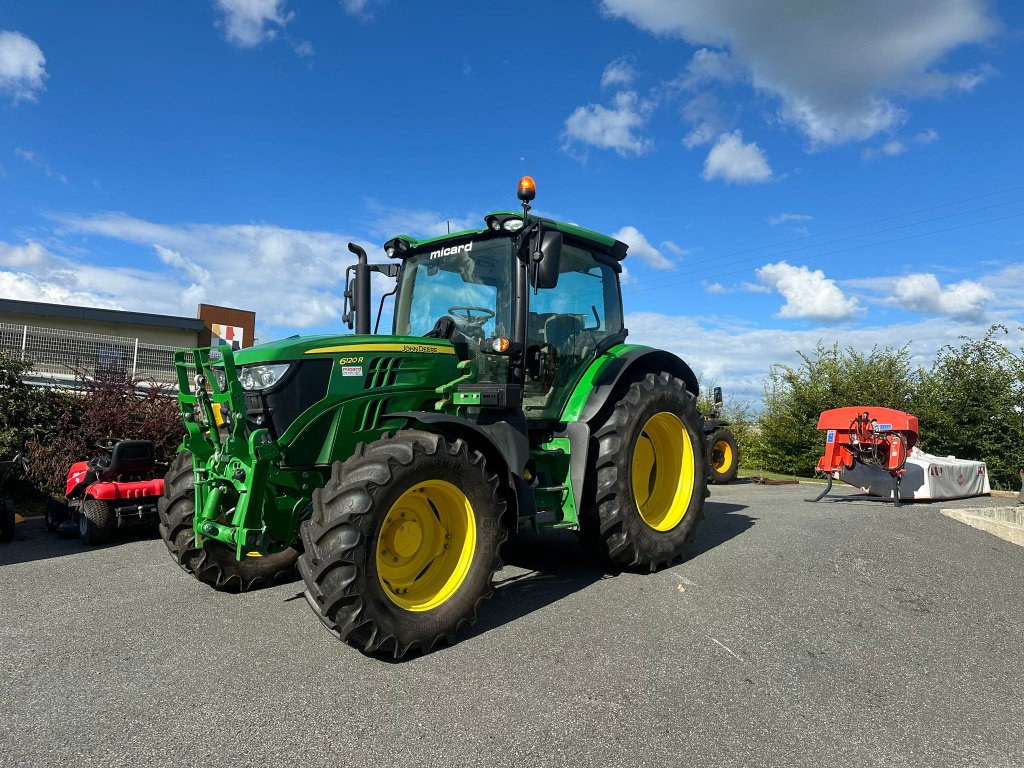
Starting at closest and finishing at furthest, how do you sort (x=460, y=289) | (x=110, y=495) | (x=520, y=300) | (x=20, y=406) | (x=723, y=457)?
(x=520, y=300) < (x=460, y=289) < (x=110, y=495) < (x=20, y=406) < (x=723, y=457)

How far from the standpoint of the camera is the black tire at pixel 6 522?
262 inches

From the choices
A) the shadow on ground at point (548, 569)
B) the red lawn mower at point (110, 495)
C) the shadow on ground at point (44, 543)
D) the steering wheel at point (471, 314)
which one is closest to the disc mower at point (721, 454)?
the shadow on ground at point (548, 569)

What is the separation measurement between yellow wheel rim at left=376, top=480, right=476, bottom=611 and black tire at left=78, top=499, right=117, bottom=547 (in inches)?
156

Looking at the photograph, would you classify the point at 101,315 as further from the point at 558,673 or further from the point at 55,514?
the point at 558,673

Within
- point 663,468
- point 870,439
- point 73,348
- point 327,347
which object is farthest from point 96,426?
point 870,439

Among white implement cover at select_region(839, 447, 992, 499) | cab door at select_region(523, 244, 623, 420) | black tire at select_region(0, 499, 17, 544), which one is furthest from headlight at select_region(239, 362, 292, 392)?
white implement cover at select_region(839, 447, 992, 499)

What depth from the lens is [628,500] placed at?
5059mm

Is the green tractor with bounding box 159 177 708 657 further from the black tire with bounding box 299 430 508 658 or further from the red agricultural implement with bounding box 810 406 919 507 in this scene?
the red agricultural implement with bounding box 810 406 919 507

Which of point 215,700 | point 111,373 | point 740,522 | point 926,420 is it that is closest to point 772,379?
point 926,420

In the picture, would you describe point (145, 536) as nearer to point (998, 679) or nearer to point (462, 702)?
point (462, 702)

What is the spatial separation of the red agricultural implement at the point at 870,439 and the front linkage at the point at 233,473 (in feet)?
25.5

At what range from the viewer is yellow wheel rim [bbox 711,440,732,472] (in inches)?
518

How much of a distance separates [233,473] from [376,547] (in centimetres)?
96

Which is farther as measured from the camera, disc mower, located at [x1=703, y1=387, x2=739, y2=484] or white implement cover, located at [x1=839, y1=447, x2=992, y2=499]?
disc mower, located at [x1=703, y1=387, x2=739, y2=484]
